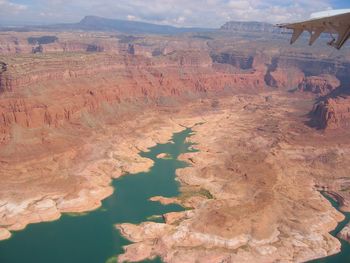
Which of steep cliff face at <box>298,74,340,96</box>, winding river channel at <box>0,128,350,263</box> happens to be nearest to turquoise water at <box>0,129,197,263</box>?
winding river channel at <box>0,128,350,263</box>

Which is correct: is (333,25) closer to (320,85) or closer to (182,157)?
Result: (182,157)

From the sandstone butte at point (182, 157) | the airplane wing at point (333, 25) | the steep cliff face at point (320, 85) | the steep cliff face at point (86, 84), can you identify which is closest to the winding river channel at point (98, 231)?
the sandstone butte at point (182, 157)

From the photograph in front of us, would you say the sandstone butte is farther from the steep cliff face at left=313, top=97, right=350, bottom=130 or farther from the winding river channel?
the winding river channel

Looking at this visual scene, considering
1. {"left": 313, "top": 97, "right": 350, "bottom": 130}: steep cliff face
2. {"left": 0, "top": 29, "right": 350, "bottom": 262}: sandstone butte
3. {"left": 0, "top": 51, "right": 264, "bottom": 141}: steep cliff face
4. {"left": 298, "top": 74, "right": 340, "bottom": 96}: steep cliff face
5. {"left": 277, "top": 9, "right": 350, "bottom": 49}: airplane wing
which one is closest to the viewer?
{"left": 277, "top": 9, "right": 350, "bottom": 49}: airplane wing

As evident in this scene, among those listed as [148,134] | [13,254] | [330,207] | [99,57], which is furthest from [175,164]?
[99,57]

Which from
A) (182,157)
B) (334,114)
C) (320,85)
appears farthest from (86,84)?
(320,85)

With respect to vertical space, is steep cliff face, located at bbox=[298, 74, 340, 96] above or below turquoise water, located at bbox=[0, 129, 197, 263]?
above

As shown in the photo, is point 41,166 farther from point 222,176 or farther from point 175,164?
point 222,176
